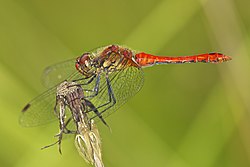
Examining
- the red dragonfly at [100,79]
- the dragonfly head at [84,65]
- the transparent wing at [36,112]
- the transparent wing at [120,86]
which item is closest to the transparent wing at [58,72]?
the red dragonfly at [100,79]

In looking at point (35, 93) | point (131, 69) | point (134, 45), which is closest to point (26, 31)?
point (35, 93)

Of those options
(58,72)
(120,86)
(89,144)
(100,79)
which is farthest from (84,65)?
(89,144)

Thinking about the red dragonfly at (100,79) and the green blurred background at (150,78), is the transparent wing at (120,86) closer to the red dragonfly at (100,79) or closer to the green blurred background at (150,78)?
the red dragonfly at (100,79)

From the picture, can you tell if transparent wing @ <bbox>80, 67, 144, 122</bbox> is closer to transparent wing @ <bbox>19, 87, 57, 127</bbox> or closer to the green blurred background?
transparent wing @ <bbox>19, 87, 57, 127</bbox>

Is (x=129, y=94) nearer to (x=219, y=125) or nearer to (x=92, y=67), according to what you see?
(x=92, y=67)

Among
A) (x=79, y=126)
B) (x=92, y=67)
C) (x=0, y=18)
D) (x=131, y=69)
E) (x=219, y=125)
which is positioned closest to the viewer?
(x=79, y=126)

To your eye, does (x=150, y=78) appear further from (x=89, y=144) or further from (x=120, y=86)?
(x=89, y=144)

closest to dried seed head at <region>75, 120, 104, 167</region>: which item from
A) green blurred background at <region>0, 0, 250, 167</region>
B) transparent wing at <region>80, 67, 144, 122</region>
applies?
transparent wing at <region>80, 67, 144, 122</region>
